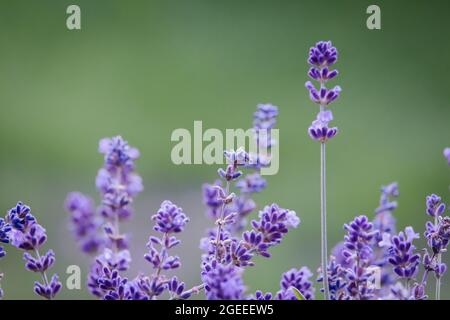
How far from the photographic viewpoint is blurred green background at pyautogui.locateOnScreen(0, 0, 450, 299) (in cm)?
247

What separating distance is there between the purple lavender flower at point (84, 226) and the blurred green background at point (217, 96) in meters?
1.14

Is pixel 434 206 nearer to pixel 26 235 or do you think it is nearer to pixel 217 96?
pixel 26 235

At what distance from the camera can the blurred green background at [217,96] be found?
247 cm

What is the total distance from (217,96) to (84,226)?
199 cm

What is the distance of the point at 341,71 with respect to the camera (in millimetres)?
3078

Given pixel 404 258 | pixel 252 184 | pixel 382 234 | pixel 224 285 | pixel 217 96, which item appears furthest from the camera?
pixel 217 96

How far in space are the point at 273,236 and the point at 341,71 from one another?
240 centimetres

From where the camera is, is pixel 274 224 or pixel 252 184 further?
pixel 252 184

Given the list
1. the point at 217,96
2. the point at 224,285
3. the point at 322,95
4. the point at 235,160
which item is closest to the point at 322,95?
the point at 322,95

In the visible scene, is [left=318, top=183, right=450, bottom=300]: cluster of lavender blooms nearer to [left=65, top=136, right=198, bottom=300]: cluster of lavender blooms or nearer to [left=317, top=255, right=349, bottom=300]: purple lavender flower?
[left=317, top=255, right=349, bottom=300]: purple lavender flower

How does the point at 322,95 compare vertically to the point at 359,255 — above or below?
above

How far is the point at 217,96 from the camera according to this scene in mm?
2965
